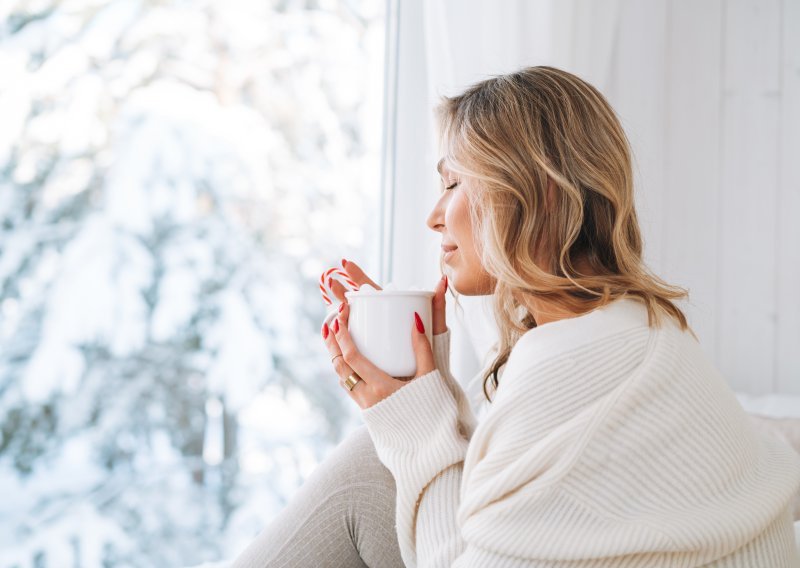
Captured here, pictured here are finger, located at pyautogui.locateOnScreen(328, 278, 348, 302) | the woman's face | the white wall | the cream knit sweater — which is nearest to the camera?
the cream knit sweater

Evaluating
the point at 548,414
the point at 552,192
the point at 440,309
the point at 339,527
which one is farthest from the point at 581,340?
the point at 339,527

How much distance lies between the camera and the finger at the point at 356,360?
3.07 ft

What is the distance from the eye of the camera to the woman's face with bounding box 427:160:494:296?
95 centimetres

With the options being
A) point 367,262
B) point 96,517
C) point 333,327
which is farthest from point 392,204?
point 96,517

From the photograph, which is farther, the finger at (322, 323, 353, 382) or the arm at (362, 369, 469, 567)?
the finger at (322, 323, 353, 382)

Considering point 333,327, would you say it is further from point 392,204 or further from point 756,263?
point 756,263

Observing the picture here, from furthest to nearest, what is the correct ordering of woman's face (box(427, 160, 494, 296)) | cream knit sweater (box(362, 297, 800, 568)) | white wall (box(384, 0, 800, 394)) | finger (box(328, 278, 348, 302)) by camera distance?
1. white wall (box(384, 0, 800, 394))
2. finger (box(328, 278, 348, 302))
3. woman's face (box(427, 160, 494, 296))
4. cream knit sweater (box(362, 297, 800, 568))

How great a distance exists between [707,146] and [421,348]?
1397 mm

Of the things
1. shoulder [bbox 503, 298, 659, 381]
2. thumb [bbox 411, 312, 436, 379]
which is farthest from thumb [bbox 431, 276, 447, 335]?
shoulder [bbox 503, 298, 659, 381]

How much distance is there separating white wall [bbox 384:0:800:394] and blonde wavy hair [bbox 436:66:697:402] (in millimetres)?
742

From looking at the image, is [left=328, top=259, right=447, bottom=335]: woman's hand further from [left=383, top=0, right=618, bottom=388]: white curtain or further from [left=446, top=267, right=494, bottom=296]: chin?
[left=383, top=0, right=618, bottom=388]: white curtain

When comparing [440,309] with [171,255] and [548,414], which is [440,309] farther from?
[171,255]

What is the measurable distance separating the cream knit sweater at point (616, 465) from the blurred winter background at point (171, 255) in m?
1.17

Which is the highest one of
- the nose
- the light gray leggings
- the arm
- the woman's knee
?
the nose
